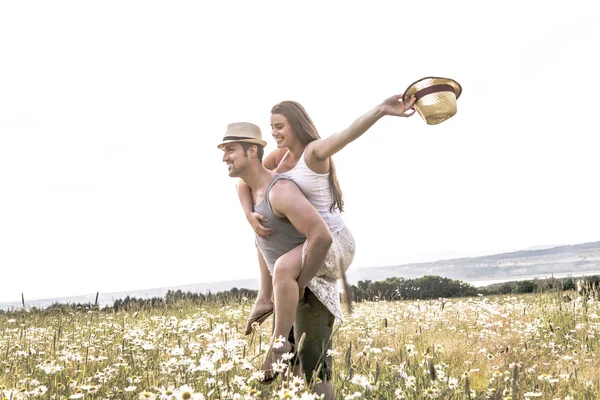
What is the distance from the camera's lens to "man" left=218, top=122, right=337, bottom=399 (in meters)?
3.49

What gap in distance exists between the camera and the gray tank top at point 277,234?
3773mm

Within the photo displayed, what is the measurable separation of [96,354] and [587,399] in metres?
4.32

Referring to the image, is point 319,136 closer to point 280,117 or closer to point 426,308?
point 280,117

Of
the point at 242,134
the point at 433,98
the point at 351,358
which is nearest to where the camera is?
the point at 433,98

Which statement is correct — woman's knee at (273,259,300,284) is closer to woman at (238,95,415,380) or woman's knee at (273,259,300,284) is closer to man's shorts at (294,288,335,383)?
woman at (238,95,415,380)

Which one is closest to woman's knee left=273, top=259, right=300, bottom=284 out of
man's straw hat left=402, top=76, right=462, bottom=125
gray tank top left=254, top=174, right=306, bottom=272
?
gray tank top left=254, top=174, right=306, bottom=272

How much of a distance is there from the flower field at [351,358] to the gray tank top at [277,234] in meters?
0.69

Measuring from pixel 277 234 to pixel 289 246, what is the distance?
12 centimetres

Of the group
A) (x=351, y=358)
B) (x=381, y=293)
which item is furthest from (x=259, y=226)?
(x=381, y=293)

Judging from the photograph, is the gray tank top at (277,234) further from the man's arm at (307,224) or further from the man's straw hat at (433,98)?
the man's straw hat at (433,98)

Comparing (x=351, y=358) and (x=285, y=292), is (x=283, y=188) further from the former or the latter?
(x=351, y=358)

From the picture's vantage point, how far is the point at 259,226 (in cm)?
385

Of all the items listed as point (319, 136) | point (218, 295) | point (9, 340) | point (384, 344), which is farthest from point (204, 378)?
point (218, 295)

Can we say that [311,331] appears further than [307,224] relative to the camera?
Yes
